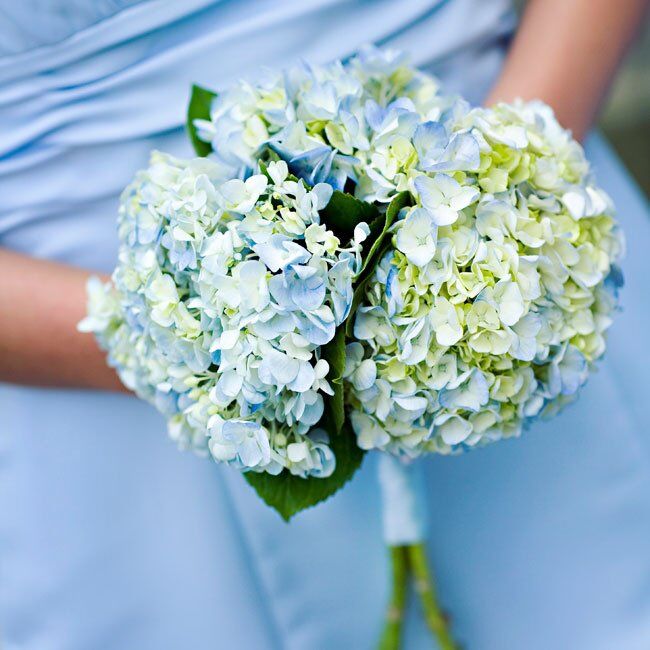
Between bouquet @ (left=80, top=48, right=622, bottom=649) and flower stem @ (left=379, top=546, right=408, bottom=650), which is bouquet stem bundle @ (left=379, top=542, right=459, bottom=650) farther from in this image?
bouquet @ (left=80, top=48, right=622, bottom=649)

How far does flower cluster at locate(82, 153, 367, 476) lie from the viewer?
53 cm

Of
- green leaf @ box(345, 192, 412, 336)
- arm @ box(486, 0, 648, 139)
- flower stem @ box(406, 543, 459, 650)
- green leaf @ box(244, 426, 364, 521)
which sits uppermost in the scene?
arm @ box(486, 0, 648, 139)

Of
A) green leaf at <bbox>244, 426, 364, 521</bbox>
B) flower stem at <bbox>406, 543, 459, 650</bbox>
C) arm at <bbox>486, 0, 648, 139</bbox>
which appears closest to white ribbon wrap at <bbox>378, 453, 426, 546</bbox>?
flower stem at <bbox>406, 543, 459, 650</bbox>

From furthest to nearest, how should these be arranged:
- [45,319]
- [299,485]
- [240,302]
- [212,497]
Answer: [212,497] → [45,319] → [299,485] → [240,302]

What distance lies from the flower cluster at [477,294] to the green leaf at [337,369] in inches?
0.5

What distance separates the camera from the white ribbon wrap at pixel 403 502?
0.84 metres

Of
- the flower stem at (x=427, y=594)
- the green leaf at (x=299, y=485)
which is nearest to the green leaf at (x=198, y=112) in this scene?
the green leaf at (x=299, y=485)

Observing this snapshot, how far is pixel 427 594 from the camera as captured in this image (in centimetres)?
91

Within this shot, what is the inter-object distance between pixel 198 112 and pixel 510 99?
0.39 m

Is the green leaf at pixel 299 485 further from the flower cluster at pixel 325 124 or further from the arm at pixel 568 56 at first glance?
the arm at pixel 568 56

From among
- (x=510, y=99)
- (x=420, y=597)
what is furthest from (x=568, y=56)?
(x=420, y=597)

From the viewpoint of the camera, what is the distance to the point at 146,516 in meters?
0.92

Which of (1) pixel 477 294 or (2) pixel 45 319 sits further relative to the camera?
(2) pixel 45 319

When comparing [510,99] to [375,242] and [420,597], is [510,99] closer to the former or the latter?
[375,242]
